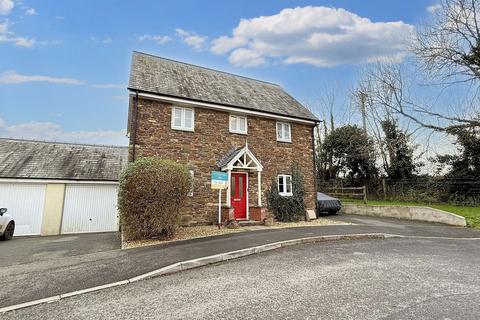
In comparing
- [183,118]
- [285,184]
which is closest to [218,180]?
[183,118]

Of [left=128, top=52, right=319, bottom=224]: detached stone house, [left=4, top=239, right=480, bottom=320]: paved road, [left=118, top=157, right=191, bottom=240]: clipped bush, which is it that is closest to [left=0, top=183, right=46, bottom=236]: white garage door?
[left=128, top=52, right=319, bottom=224]: detached stone house

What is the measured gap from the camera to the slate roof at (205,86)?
42.7 feet

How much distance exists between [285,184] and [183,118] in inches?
263

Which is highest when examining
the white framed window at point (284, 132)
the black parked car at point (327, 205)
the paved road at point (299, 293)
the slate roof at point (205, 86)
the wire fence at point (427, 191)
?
the slate roof at point (205, 86)

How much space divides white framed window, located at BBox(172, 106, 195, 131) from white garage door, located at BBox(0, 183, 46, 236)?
27.7ft

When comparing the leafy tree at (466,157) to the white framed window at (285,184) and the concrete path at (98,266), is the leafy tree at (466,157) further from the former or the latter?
the concrete path at (98,266)

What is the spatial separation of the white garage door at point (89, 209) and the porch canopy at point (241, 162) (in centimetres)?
717

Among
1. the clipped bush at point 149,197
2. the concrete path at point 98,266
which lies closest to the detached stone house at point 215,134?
the clipped bush at point 149,197

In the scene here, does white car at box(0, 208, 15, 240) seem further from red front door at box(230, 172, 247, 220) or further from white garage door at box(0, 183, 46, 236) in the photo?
red front door at box(230, 172, 247, 220)

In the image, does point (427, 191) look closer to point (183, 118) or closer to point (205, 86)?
point (205, 86)

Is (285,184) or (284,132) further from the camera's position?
(284,132)

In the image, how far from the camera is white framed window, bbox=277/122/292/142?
15.5 meters

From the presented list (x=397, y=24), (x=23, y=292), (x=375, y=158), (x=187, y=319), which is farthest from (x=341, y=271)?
(x=375, y=158)

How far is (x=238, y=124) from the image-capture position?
14352 millimetres
